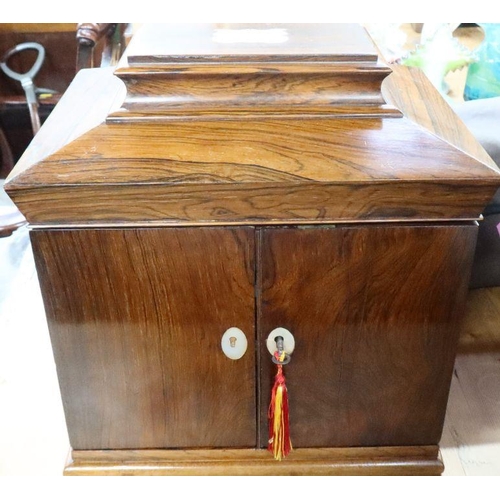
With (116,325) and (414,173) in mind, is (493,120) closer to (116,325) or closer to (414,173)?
(414,173)

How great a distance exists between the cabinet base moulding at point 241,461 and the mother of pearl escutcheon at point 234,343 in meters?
0.20

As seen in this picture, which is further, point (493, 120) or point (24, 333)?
point (24, 333)

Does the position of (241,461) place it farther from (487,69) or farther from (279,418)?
(487,69)

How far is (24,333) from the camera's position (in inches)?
47.4

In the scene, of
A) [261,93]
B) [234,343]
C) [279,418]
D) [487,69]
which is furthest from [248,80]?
[487,69]

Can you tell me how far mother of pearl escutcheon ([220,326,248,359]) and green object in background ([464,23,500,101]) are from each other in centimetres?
93

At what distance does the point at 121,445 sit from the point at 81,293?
0.94ft

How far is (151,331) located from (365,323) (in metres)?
0.29

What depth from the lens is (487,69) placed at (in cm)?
136

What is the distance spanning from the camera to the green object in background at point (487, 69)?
133cm

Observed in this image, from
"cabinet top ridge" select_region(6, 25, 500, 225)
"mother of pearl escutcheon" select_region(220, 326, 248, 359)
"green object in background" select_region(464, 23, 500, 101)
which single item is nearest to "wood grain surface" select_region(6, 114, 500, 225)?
"cabinet top ridge" select_region(6, 25, 500, 225)

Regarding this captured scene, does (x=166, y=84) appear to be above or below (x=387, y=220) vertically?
above

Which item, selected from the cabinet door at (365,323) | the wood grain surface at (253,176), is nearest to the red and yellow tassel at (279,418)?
the cabinet door at (365,323)
